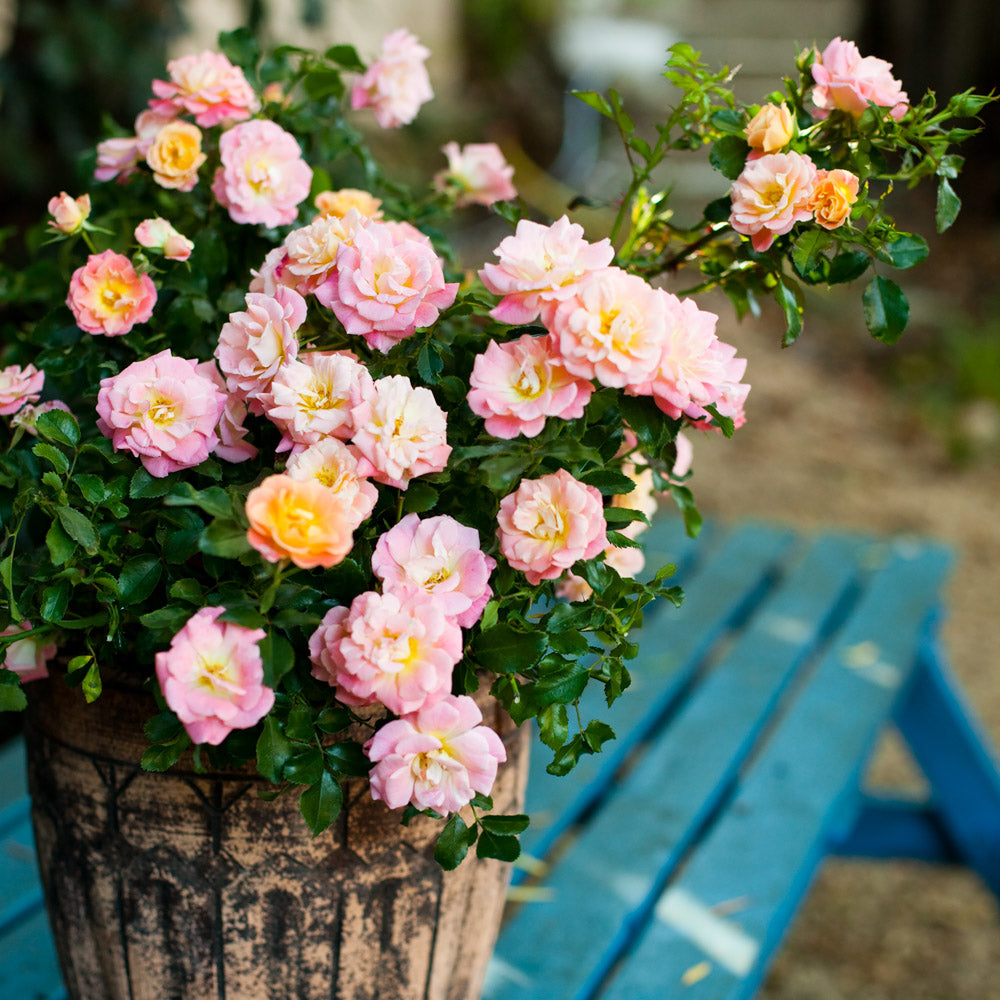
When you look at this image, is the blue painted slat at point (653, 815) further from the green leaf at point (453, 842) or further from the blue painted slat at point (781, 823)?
the green leaf at point (453, 842)

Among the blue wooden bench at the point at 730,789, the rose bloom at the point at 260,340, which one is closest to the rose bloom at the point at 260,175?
the rose bloom at the point at 260,340

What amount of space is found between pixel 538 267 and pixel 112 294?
1.01 ft

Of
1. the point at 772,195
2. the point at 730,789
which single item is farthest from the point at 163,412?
the point at 730,789

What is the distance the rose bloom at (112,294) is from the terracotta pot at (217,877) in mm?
245

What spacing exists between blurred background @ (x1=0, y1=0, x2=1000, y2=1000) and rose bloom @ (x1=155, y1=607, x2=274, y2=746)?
1.06 ft

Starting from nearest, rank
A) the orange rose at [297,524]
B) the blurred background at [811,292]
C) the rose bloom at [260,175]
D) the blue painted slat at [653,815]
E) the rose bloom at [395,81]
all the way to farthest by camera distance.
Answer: the orange rose at [297,524] < the rose bloom at [260,175] < the rose bloom at [395,81] < the blue painted slat at [653,815] < the blurred background at [811,292]

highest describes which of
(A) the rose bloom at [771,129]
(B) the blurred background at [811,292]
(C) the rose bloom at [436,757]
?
(A) the rose bloom at [771,129]

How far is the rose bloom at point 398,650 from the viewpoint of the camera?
2.00 ft

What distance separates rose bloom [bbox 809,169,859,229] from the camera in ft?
2.30

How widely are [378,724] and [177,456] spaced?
20 cm

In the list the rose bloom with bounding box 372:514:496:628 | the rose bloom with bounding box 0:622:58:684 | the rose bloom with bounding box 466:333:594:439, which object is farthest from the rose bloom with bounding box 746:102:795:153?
the rose bloom with bounding box 0:622:58:684

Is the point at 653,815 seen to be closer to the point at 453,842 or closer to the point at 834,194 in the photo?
the point at 453,842

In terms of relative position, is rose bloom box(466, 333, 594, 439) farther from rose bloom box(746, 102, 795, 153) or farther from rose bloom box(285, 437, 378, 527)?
rose bloom box(746, 102, 795, 153)

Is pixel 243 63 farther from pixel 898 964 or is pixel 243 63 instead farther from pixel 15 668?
pixel 898 964
